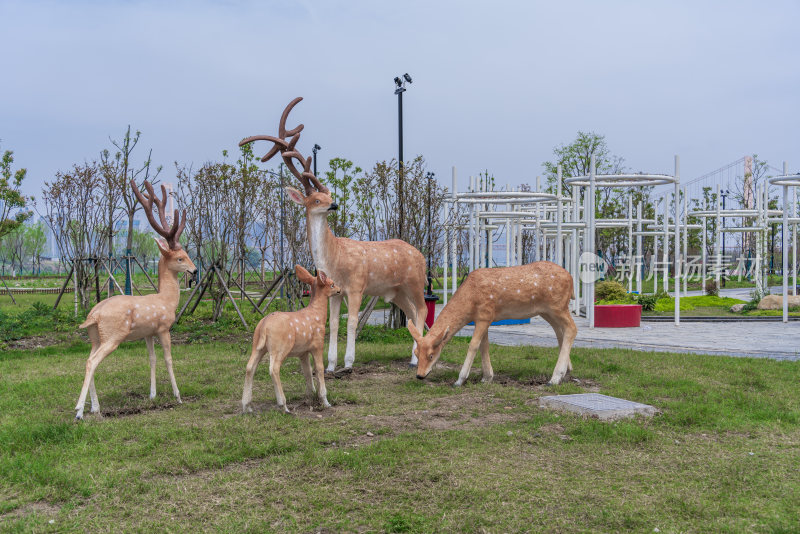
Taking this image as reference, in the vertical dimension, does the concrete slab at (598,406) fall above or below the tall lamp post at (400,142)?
below

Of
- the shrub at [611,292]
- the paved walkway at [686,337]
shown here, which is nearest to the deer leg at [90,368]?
the paved walkway at [686,337]

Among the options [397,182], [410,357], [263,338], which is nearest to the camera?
[263,338]

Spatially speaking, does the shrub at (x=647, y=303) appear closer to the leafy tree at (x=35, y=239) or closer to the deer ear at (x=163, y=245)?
the deer ear at (x=163, y=245)

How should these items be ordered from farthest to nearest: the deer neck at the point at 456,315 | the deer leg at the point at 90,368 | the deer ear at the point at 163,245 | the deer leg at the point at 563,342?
the deer leg at the point at 563,342 < the deer neck at the point at 456,315 < the deer ear at the point at 163,245 < the deer leg at the point at 90,368

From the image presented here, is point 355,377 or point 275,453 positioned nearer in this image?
point 275,453

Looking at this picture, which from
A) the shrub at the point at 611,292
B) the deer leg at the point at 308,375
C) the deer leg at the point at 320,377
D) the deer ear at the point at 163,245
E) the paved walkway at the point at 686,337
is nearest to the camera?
the deer leg at the point at 320,377

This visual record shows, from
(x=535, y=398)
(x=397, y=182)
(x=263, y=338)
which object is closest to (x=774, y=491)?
(x=535, y=398)

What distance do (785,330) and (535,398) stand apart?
34.7ft

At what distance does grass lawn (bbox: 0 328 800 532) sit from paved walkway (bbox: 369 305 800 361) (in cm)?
332

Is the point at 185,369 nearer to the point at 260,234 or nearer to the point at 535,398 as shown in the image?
the point at 535,398

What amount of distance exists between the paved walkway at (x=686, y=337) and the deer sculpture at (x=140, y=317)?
678 cm

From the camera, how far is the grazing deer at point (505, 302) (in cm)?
788

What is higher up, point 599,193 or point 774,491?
point 599,193

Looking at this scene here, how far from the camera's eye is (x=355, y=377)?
8.69 meters
